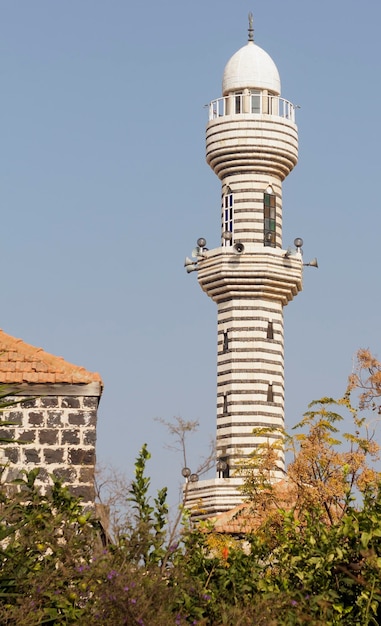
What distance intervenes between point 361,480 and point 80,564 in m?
21.5

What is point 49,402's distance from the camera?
57.8 feet

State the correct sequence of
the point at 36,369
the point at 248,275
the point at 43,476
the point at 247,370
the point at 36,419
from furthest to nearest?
the point at 247,370, the point at 248,275, the point at 36,369, the point at 36,419, the point at 43,476

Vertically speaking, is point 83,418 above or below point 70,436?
above

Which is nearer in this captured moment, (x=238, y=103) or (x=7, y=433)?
(x=7, y=433)

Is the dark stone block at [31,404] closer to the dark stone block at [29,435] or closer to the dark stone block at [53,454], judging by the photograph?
the dark stone block at [29,435]

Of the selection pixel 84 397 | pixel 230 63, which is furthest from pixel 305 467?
pixel 230 63

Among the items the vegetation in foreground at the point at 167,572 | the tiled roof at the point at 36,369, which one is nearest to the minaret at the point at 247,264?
the tiled roof at the point at 36,369

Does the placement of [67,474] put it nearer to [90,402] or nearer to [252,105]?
[90,402]

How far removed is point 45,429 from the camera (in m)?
17.5

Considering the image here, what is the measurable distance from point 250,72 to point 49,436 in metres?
49.8

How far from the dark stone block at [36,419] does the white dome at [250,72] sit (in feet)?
161

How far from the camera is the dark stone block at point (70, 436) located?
1744cm

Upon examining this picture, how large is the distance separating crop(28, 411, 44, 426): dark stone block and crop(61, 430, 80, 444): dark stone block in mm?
291

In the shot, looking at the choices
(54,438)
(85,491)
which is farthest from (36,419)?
(85,491)
